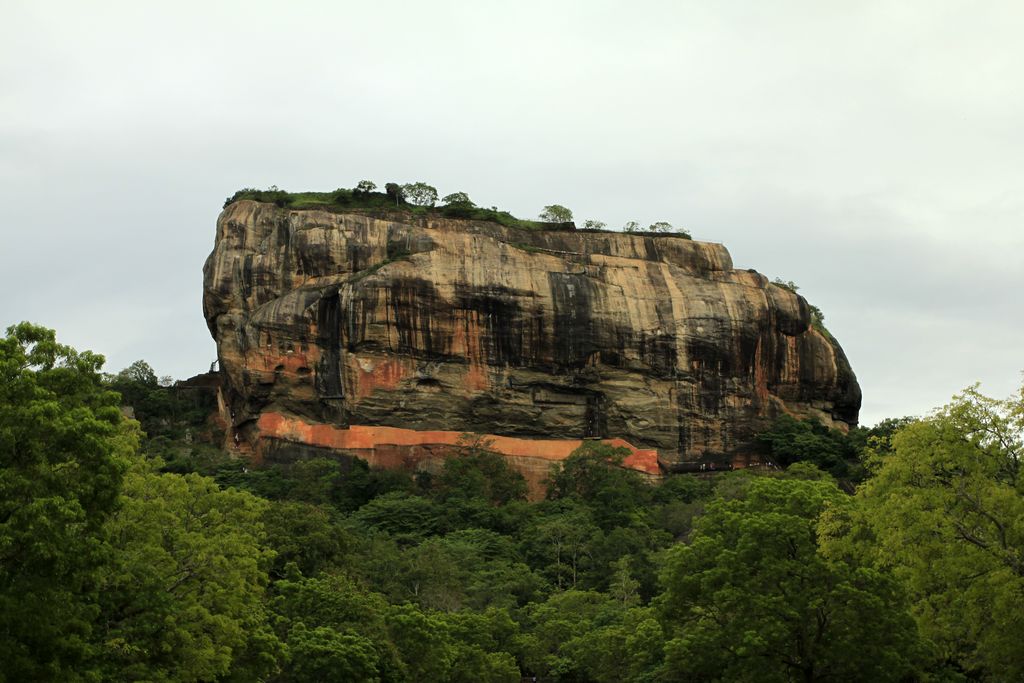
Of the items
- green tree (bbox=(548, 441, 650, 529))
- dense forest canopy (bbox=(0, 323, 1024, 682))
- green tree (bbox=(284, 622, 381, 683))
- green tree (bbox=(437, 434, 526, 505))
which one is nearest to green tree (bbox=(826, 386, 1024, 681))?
dense forest canopy (bbox=(0, 323, 1024, 682))

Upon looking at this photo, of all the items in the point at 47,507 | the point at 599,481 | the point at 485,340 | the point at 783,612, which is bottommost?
the point at 783,612

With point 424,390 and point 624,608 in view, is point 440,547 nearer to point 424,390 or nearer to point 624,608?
point 624,608

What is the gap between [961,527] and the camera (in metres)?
23.3

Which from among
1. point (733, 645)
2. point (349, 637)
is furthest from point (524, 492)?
point (733, 645)

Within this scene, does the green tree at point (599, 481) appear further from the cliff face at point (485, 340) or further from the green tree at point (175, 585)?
the green tree at point (175, 585)

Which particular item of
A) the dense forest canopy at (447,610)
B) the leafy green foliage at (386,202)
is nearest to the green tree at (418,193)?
the leafy green foliage at (386,202)

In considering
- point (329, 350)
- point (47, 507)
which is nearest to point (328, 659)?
point (47, 507)

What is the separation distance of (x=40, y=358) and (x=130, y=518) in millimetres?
5301

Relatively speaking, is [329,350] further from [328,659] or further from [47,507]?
[47,507]

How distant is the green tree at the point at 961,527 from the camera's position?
74.1 ft

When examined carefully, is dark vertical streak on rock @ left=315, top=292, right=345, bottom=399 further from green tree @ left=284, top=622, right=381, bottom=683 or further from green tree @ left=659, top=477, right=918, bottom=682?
green tree @ left=659, top=477, right=918, bottom=682

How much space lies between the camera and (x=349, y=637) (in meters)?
31.3

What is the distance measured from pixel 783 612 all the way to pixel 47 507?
14.0m

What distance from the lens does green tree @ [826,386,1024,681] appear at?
22.6 m
